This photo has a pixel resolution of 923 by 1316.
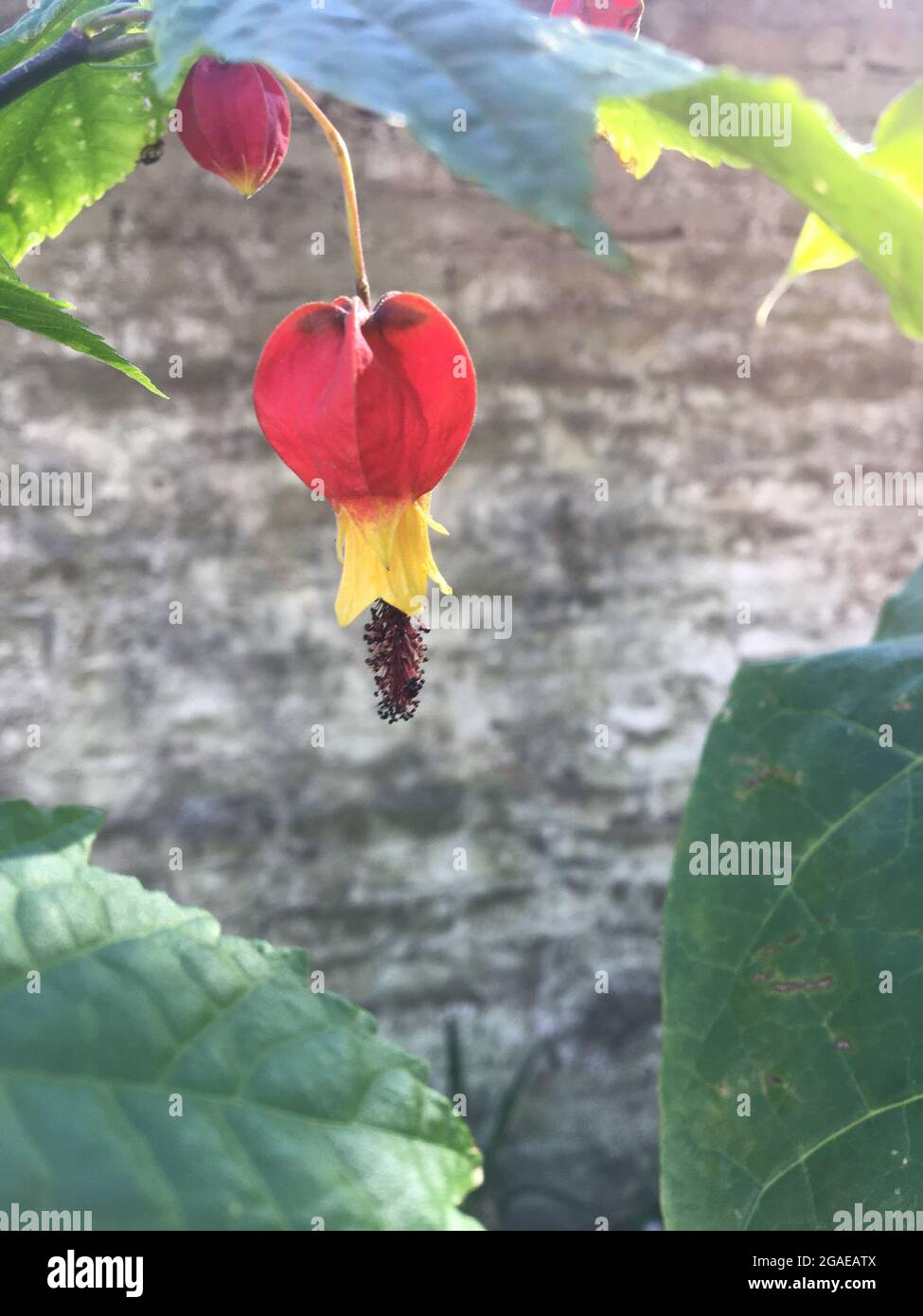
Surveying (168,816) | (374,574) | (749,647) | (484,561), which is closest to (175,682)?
(168,816)

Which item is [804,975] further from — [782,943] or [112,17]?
[112,17]

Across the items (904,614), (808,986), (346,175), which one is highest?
(346,175)

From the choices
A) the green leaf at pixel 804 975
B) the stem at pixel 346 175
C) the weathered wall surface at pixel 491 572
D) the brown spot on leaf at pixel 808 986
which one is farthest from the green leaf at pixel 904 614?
the weathered wall surface at pixel 491 572

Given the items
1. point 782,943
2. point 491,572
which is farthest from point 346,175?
point 491,572

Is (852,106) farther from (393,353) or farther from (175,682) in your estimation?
(393,353)

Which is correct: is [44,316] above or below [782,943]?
above
